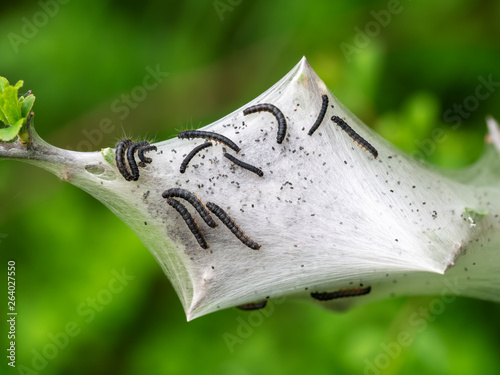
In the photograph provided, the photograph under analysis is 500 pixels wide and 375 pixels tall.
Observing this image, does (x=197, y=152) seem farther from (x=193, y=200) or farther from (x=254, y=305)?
(x=254, y=305)

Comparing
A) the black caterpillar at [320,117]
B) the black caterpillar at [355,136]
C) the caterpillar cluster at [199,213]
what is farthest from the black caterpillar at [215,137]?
the black caterpillar at [355,136]

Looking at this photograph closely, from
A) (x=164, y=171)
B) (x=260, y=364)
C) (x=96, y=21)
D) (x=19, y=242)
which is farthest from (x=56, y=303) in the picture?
(x=96, y=21)

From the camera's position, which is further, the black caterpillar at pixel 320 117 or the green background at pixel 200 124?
the green background at pixel 200 124

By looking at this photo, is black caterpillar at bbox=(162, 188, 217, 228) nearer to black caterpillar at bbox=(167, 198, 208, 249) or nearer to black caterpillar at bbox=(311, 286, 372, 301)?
black caterpillar at bbox=(167, 198, 208, 249)

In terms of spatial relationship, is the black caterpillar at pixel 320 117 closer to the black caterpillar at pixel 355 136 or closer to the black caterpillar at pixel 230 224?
the black caterpillar at pixel 355 136

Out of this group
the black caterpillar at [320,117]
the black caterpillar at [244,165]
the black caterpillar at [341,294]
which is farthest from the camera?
the black caterpillar at [341,294]

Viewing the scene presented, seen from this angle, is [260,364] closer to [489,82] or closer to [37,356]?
[37,356]

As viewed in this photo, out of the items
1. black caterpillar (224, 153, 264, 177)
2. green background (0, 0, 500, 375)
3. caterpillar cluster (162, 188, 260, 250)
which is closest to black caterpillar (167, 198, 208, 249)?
caterpillar cluster (162, 188, 260, 250)

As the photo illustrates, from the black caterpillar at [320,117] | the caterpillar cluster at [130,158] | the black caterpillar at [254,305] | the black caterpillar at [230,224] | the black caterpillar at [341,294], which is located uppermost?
the black caterpillar at [320,117]
